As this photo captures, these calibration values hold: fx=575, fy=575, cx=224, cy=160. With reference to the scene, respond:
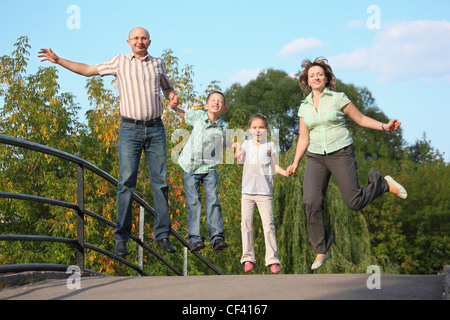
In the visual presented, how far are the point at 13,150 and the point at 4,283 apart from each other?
1578 cm

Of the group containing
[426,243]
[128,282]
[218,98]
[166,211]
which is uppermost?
[218,98]

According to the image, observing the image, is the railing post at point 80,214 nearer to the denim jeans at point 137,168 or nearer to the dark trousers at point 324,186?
the denim jeans at point 137,168

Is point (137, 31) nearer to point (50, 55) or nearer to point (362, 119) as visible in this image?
point (50, 55)

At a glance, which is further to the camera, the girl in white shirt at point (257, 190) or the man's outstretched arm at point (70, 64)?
the girl in white shirt at point (257, 190)

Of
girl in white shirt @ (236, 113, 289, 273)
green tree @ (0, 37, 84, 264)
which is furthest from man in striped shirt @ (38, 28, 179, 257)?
green tree @ (0, 37, 84, 264)

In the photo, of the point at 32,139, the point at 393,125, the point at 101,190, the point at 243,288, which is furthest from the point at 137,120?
the point at 32,139

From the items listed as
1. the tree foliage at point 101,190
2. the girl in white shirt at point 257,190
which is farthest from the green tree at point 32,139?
the girl in white shirt at point 257,190

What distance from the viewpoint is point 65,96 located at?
781 inches

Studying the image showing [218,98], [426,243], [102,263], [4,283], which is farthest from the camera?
[426,243]

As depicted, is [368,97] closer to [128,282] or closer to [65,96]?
[65,96]

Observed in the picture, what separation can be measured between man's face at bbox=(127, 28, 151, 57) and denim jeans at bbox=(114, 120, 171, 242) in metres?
0.69

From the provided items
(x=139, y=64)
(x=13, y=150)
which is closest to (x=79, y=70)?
(x=139, y=64)

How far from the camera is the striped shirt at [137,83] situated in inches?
203
